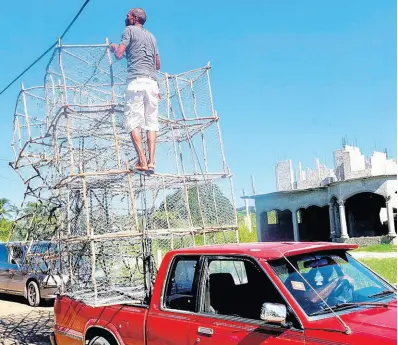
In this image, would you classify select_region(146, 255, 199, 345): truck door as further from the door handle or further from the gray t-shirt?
the gray t-shirt

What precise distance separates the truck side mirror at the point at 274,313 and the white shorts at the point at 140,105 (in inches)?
150

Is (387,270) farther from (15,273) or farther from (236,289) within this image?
(236,289)

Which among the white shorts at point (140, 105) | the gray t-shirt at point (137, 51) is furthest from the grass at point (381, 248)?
the gray t-shirt at point (137, 51)

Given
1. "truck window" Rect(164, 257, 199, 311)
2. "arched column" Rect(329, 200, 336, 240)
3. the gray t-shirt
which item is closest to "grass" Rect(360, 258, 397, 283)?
the gray t-shirt

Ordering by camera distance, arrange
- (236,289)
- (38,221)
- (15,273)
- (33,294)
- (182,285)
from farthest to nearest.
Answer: (15,273), (33,294), (38,221), (182,285), (236,289)

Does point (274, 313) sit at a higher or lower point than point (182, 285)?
lower

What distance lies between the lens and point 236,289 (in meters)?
4.14

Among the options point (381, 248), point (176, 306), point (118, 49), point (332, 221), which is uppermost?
point (118, 49)

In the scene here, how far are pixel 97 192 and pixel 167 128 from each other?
64.5 inches

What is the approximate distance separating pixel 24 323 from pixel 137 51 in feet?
19.1

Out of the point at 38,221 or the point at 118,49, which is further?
the point at 38,221

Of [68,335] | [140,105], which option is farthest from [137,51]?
[68,335]

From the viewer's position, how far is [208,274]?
4262mm

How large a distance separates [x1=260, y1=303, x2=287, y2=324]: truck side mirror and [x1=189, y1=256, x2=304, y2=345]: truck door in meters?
0.08
